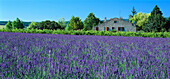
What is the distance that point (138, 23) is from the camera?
67.6 m

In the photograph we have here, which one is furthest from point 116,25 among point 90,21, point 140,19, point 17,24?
point 17,24

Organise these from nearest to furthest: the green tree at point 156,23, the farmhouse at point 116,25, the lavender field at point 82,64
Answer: the lavender field at point 82,64 < the green tree at point 156,23 < the farmhouse at point 116,25

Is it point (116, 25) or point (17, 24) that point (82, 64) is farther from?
point (17, 24)

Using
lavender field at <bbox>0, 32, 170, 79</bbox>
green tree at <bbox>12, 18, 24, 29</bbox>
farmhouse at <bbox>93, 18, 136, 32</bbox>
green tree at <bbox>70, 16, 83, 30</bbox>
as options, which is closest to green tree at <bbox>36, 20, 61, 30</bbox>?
green tree at <bbox>70, 16, 83, 30</bbox>

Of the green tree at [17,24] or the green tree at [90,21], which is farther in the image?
the green tree at [17,24]

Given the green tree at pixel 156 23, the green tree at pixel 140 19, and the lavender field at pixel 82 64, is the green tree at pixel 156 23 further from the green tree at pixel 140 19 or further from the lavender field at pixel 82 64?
the lavender field at pixel 82 64

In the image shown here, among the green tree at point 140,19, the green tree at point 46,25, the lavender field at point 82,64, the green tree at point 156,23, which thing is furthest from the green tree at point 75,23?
the lavender field at point 82,64

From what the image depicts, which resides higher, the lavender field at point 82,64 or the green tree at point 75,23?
the green tree at point 75,23

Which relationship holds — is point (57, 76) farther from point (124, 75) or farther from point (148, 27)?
point (148, 27)

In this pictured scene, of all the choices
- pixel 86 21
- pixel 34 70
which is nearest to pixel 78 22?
pixel 86 21

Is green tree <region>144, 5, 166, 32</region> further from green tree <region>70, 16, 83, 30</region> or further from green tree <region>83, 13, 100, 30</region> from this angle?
green tree <region>70, 16, 83, 30</region>

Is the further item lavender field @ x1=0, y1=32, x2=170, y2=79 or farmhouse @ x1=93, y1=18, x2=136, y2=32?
farmhouse @ x1=93, y1=18, x2=136, y2=32

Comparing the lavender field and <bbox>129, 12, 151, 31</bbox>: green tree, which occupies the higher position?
<bbox>129, 12, 151, 31</bbox>: green tree

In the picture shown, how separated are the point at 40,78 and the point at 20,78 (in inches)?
11.7
